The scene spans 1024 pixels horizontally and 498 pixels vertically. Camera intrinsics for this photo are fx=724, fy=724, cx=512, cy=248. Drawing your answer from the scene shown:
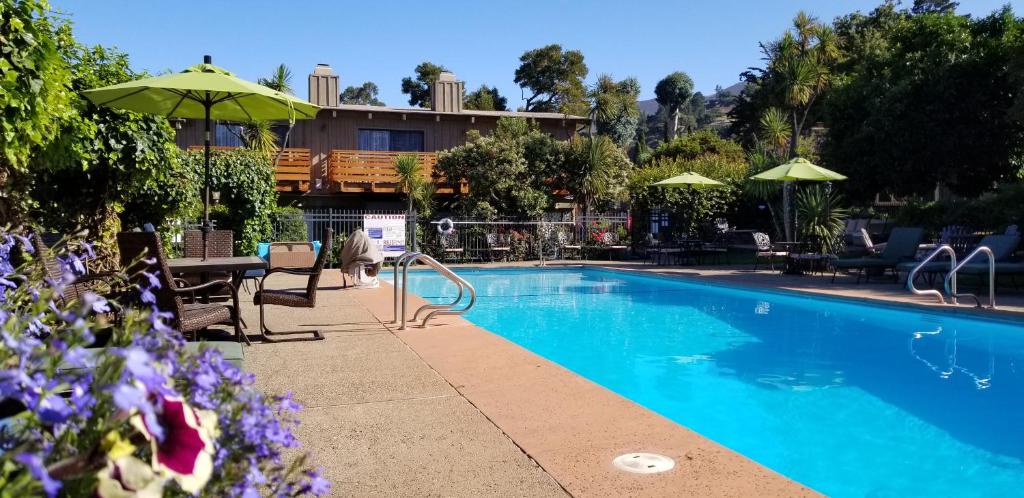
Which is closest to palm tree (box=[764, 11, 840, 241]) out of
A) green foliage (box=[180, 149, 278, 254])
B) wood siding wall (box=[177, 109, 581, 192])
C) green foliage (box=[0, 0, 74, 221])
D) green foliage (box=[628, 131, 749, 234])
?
green foliage (box=[628, 131, 749, 234])

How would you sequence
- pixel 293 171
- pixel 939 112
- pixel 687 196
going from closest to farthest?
1. pixel 939 112
2. pixel 687 196
3. pixel 293 171

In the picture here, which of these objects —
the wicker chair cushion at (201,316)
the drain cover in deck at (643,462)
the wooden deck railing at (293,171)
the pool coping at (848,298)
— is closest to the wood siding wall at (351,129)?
the wooden deck railing at (293,171)

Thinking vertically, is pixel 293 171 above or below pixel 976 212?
above

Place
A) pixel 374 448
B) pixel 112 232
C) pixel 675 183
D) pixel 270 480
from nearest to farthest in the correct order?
pixel 270 480 → pixel 374 448 → pixel 112 232 → pixel 675 183

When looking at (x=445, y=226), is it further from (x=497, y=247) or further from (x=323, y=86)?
(x=323, y=86)

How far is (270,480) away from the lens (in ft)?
4.95

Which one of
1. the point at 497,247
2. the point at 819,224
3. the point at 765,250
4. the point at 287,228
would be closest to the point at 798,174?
the point at 819,224

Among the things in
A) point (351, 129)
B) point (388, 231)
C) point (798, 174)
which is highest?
point (351, 129)

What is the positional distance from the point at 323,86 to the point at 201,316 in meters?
20.5

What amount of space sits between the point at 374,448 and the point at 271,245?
10.3m

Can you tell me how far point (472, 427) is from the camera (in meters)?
3.78

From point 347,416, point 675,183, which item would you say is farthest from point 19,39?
point 675,183

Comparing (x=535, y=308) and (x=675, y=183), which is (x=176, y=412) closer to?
(x=535, y=308)

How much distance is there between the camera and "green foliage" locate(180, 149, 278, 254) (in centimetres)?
1472
